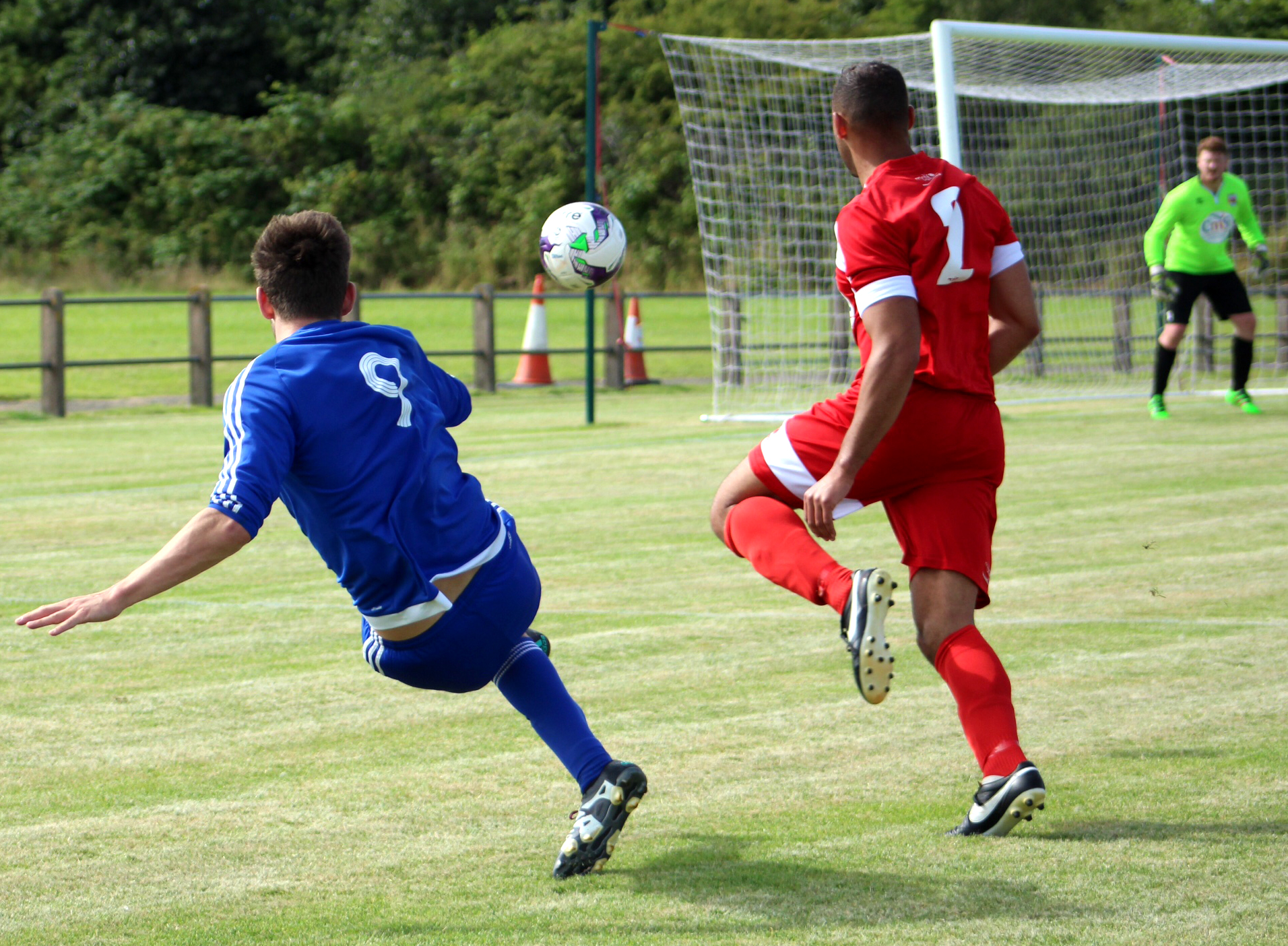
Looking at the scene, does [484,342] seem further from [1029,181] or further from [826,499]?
[826,499]

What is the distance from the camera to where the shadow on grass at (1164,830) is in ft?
13.0

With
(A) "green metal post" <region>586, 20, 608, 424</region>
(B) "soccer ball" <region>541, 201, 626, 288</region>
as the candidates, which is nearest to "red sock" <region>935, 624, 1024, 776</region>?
(B) "soccer ball" <region>541, 201, 626, 288</region>

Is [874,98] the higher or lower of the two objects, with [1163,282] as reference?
higher

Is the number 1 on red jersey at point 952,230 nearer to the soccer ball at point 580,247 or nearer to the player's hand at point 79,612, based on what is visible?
the player's hand at point 79,612

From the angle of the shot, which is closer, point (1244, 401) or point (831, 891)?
point (831, 891)

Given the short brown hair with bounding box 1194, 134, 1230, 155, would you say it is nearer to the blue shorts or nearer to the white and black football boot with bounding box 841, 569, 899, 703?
the white and black football boot with bounding box 841, 569, 899, 703

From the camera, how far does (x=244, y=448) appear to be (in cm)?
333

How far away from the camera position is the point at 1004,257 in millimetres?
4367

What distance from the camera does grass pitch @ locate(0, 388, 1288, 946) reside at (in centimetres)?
352

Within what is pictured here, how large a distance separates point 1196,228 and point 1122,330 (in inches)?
317

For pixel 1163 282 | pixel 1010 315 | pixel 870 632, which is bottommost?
pixel 870 632

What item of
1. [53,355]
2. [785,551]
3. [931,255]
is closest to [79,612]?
[785,551]

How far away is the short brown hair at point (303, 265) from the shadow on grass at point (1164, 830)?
2.12 metres

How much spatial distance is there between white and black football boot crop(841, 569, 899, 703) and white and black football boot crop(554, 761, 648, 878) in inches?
22.2
